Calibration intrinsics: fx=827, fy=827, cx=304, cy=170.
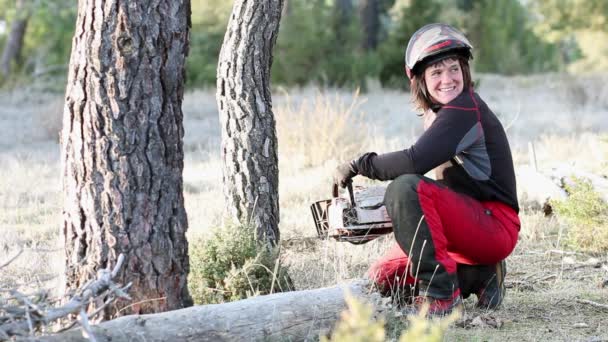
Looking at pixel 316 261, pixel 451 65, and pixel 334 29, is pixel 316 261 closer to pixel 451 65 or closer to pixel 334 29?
pixel 451 65

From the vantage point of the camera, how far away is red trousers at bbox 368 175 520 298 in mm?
4027

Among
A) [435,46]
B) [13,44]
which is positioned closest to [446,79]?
[435,46]

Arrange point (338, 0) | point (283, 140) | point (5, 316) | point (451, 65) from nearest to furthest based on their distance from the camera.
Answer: point (5, 316) < point (451, 65) < point (283, 140) < point (338, 0)

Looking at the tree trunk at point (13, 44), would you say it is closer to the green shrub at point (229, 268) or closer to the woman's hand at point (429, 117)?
the green shrub at point (229, 268)

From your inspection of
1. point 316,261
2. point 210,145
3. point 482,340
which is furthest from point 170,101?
point 210,145

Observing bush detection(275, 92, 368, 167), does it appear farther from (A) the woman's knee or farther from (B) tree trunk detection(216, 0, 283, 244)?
(A) the woman's knee

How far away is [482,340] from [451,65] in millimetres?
1385

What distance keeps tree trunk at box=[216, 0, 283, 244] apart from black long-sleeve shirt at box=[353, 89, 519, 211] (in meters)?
0.74

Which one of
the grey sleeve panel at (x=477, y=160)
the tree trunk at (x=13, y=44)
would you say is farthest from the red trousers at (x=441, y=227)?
the tree trunk at (x=13, y=44)

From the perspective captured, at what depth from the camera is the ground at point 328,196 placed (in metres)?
4.39

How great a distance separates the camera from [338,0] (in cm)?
2339

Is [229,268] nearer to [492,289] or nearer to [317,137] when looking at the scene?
[492,289]

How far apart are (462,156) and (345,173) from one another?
60 cm

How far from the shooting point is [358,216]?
423 centimetres
